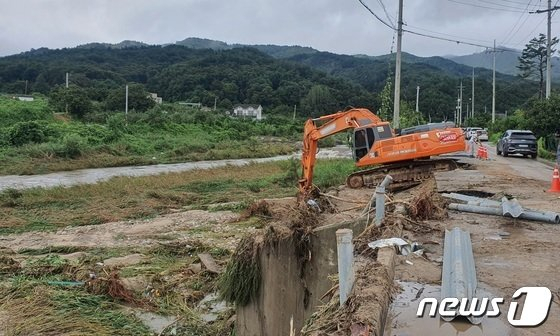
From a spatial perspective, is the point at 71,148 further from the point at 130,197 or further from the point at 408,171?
the point at 408,171

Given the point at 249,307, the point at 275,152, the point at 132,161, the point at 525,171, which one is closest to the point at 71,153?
the point at 132,161

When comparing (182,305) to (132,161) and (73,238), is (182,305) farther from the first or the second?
(132,161)

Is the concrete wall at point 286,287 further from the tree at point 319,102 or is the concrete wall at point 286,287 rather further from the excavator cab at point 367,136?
the tree at point 319,102

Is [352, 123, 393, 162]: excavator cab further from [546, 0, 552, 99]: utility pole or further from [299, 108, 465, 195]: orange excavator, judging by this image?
[546, 0, 552, 99]: utility pole

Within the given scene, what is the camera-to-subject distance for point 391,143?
1678 centimetres

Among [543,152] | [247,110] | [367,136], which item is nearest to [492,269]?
[367,136]

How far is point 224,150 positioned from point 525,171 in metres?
33.5

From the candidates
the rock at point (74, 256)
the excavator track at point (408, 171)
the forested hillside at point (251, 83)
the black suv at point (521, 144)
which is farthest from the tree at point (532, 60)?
the rock at point (74, 256)

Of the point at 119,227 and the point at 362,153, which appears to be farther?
the point at 362,153

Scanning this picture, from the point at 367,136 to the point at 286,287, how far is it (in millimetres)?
9836

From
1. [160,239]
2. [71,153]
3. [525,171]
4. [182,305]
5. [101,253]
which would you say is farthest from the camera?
[71,153]

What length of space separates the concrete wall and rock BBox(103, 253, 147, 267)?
4.32m

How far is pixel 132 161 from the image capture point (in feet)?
135

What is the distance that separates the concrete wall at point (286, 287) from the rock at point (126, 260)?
4317mm
